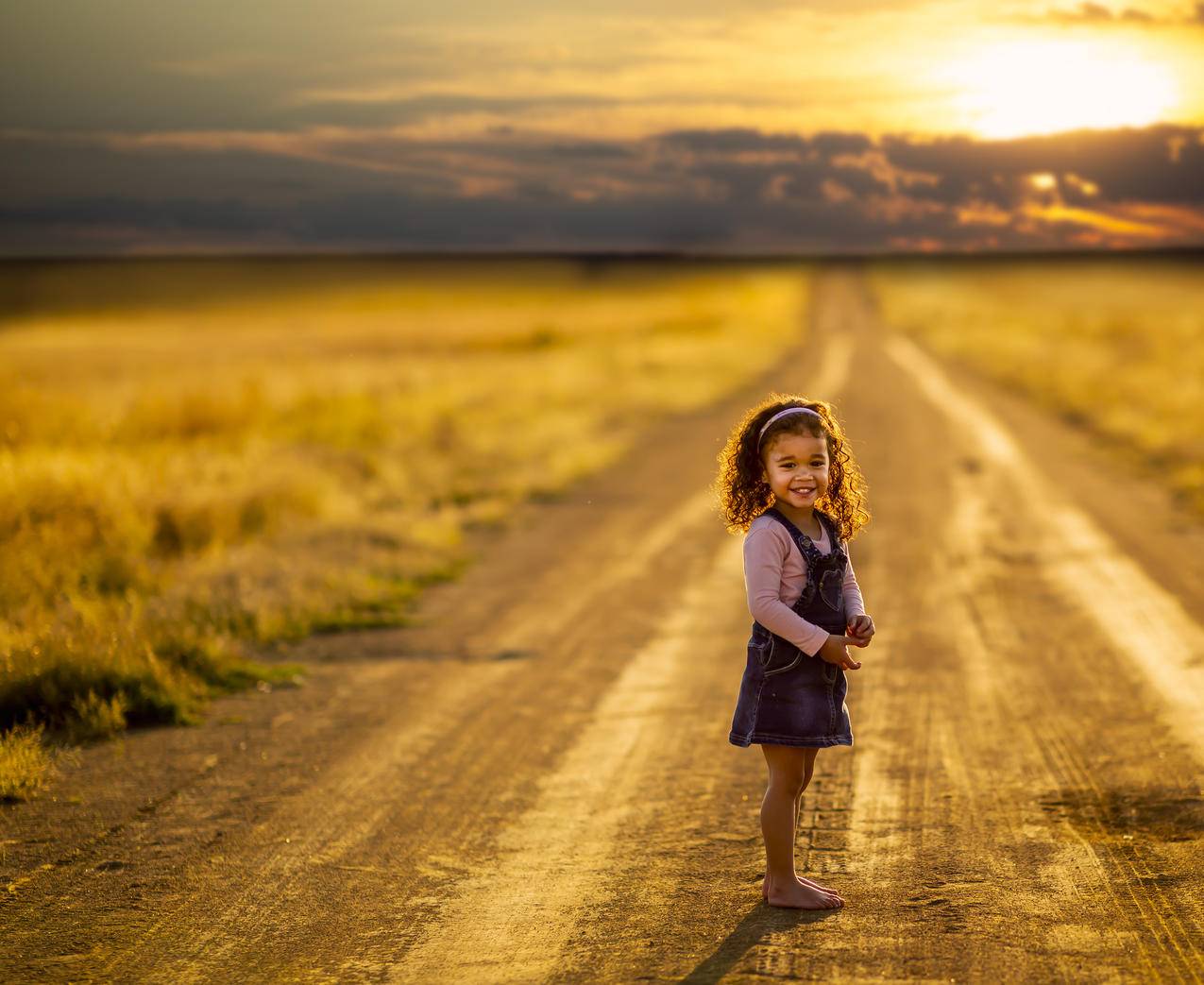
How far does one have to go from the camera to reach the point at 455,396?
88.6 feet

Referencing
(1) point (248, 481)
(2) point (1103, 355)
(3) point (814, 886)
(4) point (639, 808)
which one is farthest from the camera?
(2) point (1103, 355)

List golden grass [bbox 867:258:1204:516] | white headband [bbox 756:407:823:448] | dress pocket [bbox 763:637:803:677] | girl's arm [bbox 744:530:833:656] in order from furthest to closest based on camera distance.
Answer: golden grass [bbox 867:258:1204:516], white headband [bbox 756:407:823:448], dress pocket [bbox 763:637:803:677], girl's arm [bbox 744:530:833:656]

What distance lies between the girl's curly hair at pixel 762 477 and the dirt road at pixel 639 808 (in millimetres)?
1323

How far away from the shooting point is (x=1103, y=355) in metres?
35.8

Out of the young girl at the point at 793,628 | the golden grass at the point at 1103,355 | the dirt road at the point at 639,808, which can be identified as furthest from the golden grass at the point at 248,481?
the golden grass at the point at 1103,355

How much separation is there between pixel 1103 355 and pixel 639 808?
34.1 m

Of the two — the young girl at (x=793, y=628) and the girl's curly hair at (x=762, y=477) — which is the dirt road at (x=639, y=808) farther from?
the girl's curly hair at (x=762, y=477)

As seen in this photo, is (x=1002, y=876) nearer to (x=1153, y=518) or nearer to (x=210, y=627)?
(x=210, y=627)

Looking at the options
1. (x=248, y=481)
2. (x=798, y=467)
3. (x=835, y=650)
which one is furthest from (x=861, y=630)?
(x=248, y=481)

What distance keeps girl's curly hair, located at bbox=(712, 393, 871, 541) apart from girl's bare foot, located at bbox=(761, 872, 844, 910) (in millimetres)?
1206

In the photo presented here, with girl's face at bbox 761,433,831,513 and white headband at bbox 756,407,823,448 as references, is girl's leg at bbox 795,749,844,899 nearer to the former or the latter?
girl's face at bbox 761,433,831,513

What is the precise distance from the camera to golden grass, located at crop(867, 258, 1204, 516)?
61.0ft

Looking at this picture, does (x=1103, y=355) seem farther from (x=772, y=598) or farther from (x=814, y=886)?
(x=772, y=598)

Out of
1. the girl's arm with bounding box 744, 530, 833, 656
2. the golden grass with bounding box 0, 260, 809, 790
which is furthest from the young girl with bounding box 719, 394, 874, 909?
the golden grass with bounding box 0, 260, 809, 790
